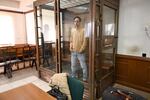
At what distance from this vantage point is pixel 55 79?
1620 mm

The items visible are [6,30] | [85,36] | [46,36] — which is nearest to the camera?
[85,36]

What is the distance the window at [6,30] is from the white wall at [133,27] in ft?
17.3

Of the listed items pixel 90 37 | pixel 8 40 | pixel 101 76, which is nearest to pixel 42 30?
pixel 90 37

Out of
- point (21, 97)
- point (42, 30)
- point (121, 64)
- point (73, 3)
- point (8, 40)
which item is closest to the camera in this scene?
point (21, 97)

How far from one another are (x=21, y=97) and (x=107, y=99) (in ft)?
4.75

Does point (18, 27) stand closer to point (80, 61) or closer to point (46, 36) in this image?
point (46, 36)

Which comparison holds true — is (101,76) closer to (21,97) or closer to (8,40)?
(21,97)

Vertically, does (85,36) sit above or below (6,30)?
below

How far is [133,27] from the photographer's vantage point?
301 centimetres

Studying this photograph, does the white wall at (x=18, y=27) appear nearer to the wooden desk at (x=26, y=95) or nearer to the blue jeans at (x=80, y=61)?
the blue jeans at (x=80, y=61)

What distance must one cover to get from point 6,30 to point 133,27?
5.65m

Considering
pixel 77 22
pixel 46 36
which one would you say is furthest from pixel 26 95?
pixel 46 36

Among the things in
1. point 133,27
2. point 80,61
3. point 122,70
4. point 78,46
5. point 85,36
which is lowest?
point 122,70

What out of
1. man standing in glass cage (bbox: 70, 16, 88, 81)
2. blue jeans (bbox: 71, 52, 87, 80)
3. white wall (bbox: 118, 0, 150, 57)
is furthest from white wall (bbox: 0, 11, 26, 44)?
white wall (bbox: 118, 0, 150, 57)
